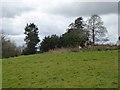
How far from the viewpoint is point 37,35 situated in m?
72.1

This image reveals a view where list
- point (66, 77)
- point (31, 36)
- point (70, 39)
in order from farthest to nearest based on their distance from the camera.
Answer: point (31, 36) → point (70, 39) → point (66, 77)

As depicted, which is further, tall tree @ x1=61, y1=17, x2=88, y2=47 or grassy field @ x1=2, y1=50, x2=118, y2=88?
tall tree @ x1=61, y1=17, x2=88, y2=47

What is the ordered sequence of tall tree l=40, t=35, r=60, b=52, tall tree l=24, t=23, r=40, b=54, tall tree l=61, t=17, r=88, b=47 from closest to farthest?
tall tree l=61, t=17, r=88, b=47 < tall tree l=40, t=35, r=60, b=52 < tall tree l=24, t=23, r=40, b=54

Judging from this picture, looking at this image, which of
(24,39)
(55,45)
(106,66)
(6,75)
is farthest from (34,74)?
(24,39)

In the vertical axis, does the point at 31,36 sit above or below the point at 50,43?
above

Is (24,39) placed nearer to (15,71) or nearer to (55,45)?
(55,45)

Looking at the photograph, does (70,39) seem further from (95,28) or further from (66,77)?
(66,77)

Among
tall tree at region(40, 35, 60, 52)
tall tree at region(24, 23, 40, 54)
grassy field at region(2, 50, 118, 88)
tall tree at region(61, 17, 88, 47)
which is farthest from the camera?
tall tree at region(24, 23, 40, 54)

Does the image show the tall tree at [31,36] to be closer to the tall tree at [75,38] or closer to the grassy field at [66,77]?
the tall tree at [75,38]

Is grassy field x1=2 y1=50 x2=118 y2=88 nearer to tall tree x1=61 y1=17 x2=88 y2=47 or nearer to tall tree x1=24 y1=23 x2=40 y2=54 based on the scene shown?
tall tree x1=61 y1=17 x2=88 y2=47

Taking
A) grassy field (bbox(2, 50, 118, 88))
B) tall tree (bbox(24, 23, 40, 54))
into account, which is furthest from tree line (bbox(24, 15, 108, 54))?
grassy field (bbox(2, 50, 118, 88))

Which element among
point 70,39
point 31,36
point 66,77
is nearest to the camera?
point 66,77

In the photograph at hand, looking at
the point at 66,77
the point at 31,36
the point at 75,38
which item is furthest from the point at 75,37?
the point at 66,77

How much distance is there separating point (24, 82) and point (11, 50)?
148 ft
